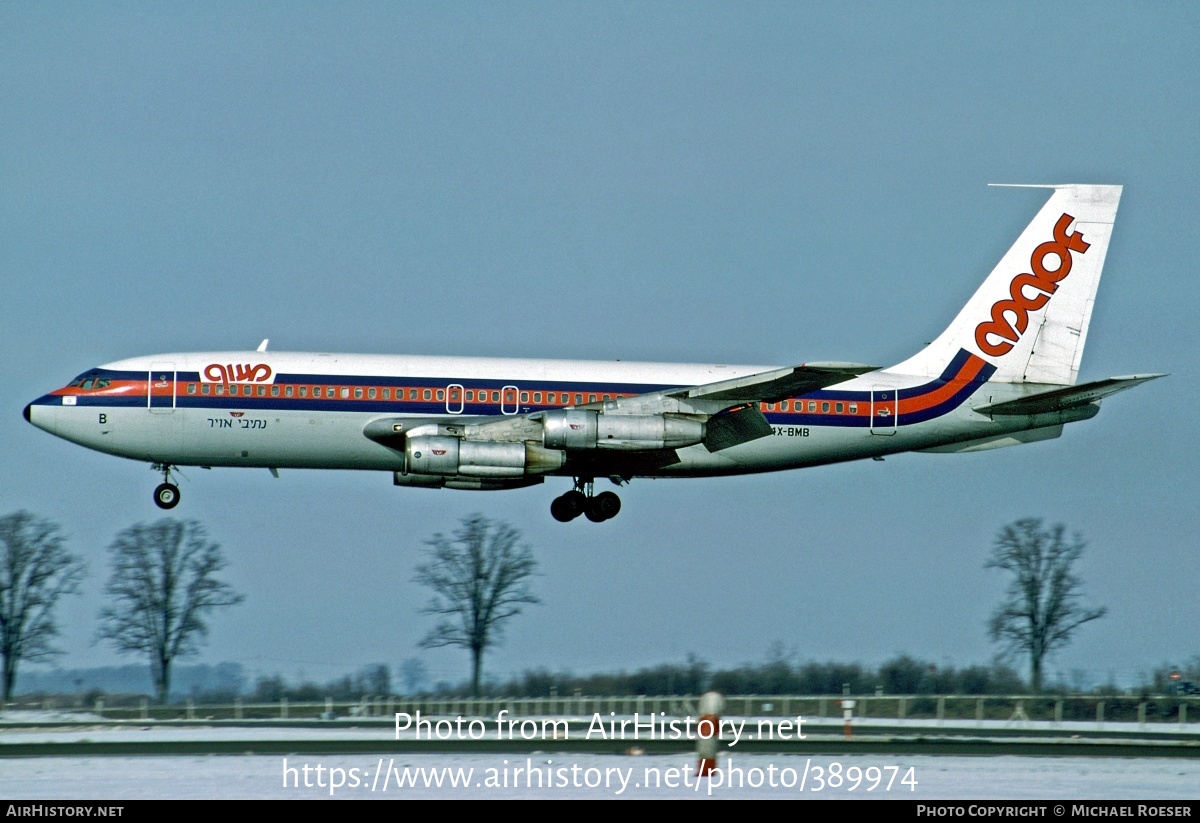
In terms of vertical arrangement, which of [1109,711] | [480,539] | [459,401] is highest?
[459,401]

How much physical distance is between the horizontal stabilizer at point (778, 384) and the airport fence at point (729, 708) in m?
9.58

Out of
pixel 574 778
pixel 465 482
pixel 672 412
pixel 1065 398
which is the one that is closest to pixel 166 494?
pixel 465 482

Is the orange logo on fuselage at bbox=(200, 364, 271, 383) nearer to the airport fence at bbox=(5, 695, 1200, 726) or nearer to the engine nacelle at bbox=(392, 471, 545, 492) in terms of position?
the engine nacelle at bbox=(392, 471, 545, 492)

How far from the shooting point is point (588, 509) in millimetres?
54281

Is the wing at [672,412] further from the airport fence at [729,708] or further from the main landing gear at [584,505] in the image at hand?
the airport fence at [729,708]

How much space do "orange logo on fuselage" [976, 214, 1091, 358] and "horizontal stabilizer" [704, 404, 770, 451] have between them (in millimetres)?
9504

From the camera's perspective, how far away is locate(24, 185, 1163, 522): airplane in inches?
1964

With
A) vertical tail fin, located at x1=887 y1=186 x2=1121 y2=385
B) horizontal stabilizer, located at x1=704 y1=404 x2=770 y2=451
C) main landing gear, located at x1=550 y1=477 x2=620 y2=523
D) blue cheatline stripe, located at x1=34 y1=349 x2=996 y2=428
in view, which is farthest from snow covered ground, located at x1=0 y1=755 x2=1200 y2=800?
vertical tail fin, located at x1=887 y1=186 x2=1121 y2=385

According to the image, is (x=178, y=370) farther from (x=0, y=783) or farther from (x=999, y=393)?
(x=999, y=393)

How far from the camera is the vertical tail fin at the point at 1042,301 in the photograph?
185 feet

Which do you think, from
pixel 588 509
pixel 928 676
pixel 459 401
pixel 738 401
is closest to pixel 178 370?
pixel 459 401

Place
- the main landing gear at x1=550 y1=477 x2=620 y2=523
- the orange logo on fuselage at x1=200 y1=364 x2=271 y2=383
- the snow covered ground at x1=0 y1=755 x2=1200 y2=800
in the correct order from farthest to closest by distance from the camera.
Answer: the main landing gear at x1=550 y1=477 x2=620 y2=523 < the orange logo on fuselage at x1=200 y1=364 x2=271 y2=383 < the snow covered ground at x1=0 y1=755 x2=1200 y2=800

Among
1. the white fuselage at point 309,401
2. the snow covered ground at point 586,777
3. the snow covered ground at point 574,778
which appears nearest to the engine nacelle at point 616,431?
the white fuselage at point 309,401
